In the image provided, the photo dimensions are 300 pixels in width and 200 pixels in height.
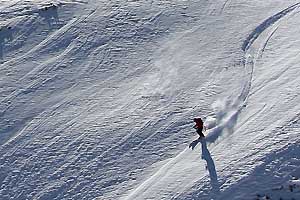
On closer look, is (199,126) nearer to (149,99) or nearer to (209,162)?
(209,162)

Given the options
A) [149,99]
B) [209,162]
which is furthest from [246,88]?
[209,162]

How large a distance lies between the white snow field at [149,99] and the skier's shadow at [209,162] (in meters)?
0.03

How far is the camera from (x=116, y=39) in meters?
20.6

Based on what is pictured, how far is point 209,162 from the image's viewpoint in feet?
48.4

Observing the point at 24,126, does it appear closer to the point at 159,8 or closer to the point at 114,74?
the point at 114,74

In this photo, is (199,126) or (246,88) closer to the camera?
(199,126)

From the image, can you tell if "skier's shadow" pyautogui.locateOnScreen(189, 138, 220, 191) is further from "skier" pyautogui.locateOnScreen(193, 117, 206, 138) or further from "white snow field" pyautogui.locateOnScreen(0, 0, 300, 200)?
"skier" pyautogui.locateOnScreen(193, 117, 206, 138)

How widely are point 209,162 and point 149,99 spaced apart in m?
3.64

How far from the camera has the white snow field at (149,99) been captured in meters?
14.6

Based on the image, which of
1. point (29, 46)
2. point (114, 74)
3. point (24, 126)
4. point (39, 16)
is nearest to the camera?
point (24, 126)

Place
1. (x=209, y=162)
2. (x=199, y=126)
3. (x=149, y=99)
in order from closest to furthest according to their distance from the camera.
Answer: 1. (x=209, y=162)
2. (x=199, y=126)
3. (x=149, y=99)

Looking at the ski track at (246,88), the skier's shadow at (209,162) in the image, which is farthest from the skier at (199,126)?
the ski track at (246,88)

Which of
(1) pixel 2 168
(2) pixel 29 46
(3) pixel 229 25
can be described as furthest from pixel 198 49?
(1) pixel 2 168

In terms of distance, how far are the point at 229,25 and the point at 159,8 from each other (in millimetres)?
2861
